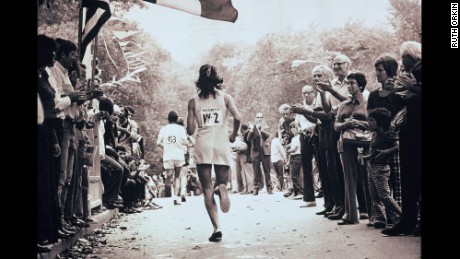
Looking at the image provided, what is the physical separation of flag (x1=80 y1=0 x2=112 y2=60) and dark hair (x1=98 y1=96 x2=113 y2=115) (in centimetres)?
73

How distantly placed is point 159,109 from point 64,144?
1437 mm

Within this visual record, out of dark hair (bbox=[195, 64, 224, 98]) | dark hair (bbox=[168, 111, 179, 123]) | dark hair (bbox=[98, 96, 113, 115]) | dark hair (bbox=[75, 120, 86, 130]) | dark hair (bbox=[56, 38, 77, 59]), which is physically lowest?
dark hair (bbox=[75, 120, 86, 130])

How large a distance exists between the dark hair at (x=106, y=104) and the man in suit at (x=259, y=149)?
1241 mm

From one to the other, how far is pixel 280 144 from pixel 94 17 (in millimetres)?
3451

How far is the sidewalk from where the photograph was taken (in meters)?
4.88

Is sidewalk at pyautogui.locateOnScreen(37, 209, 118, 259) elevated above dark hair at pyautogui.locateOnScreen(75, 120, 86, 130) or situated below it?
below

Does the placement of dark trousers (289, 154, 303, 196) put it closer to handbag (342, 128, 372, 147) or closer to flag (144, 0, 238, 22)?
handbag (342, 128, 372, 147)

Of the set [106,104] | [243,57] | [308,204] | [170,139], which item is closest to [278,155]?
[308,204]

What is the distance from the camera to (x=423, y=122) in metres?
5.08

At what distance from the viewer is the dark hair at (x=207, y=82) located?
5.93 meters

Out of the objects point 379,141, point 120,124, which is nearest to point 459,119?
point 379,141

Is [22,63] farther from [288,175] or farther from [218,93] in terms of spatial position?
[288,175]

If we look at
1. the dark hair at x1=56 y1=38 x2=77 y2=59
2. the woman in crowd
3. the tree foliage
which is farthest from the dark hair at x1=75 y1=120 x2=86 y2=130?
the woman in crowd

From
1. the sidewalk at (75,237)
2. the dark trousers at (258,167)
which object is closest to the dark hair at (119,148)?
the sidewalk at (75,237)
